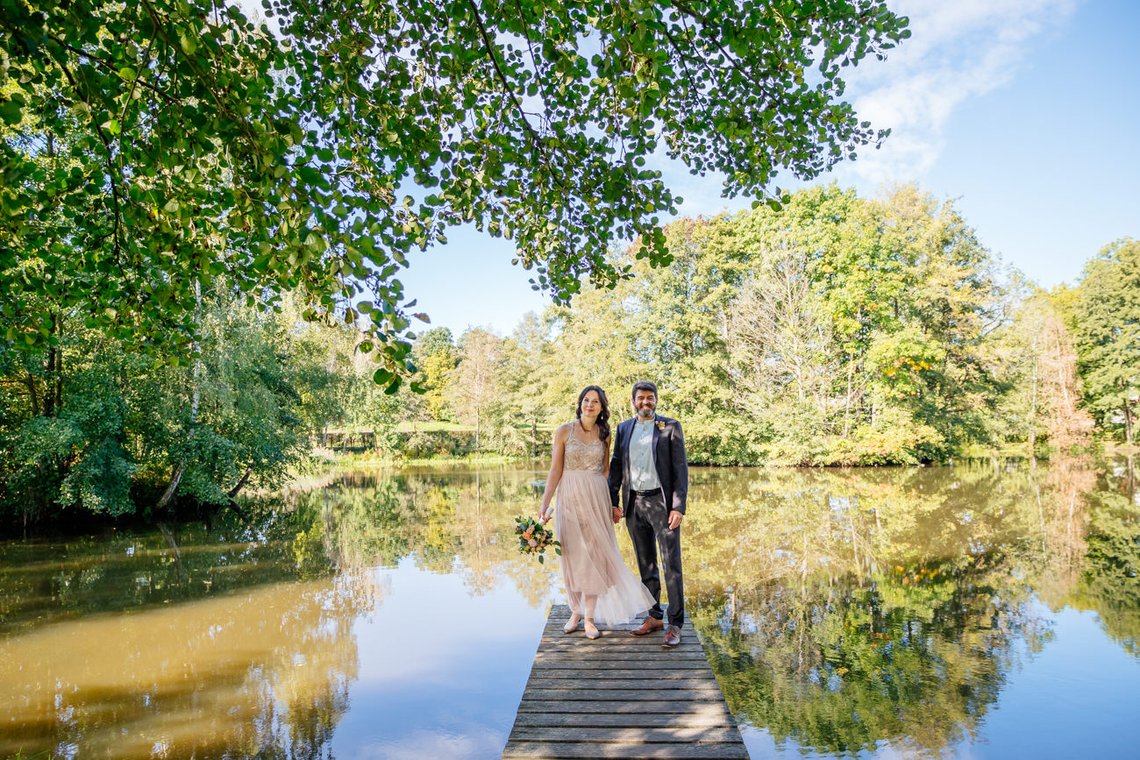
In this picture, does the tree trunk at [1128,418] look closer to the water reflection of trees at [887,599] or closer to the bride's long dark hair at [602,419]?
the water reflection of trees at [887,599]

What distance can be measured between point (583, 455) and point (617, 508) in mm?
599

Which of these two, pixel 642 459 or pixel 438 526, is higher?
pixel 642 459

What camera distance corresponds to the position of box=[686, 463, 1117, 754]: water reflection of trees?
17.6ft

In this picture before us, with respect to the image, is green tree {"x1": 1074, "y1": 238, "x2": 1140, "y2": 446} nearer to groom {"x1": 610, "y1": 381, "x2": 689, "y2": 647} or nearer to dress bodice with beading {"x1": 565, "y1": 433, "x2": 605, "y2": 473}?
groom {"x1": 610, "y1": 381, "x2": 689, "y2": 647}

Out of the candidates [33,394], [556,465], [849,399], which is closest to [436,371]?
[849,399]

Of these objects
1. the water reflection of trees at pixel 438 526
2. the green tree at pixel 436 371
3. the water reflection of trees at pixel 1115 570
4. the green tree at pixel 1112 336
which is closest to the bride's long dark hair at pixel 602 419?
the water reflection of trees at pixel 438 526

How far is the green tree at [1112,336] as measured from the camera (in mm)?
33281

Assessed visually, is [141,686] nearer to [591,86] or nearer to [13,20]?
[13,20]

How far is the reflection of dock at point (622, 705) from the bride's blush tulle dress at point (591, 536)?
13.5 inches

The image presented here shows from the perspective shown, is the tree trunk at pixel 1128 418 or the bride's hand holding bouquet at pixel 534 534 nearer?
the bride's hand holding bouquet at pixel 534 534

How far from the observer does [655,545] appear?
5289 millimetres

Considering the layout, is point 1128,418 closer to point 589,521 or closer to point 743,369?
point 743,369

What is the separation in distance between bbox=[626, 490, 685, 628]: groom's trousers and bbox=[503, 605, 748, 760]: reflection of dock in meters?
0.31

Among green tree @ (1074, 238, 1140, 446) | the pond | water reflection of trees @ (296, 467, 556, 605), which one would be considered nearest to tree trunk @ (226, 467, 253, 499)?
water reflection of trees @ (296, 467, 556, 605)
